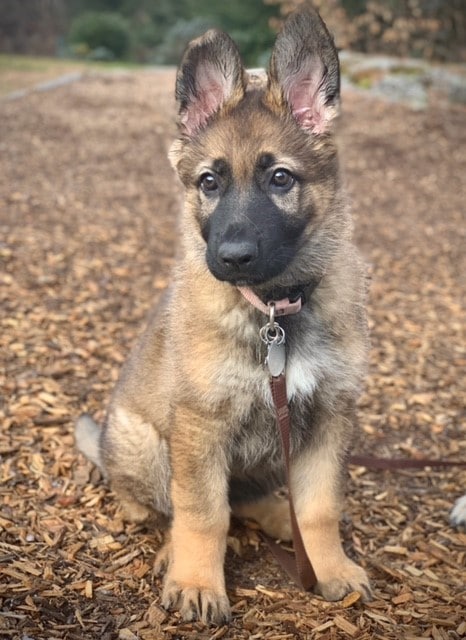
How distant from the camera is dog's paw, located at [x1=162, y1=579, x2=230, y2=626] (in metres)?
3.01

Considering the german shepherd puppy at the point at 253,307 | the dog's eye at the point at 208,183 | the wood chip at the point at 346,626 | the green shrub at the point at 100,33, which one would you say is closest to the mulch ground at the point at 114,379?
the wood chip at the point at 346,626

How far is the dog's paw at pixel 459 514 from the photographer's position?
3.80m

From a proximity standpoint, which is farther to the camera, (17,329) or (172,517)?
(17,329)

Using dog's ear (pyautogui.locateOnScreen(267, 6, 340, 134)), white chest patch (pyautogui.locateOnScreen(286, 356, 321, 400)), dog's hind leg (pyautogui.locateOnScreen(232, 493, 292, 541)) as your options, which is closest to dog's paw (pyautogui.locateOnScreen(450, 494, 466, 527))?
dog's hind leg (pyautogui.locateOnScreen(232, 493, 292, 541))

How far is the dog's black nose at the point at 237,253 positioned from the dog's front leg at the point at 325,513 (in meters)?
0.82

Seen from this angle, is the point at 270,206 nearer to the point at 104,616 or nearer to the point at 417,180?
the point at 104,616

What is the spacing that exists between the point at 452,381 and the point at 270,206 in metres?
3.04

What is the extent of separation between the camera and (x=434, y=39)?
16.0 m

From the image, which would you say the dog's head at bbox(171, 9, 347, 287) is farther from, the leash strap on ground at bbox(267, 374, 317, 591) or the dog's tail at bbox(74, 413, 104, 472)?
the dog's tail at bbox(74, 413, 104, 472)

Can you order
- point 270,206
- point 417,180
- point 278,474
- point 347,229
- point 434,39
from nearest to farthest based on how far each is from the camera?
point 270,206
point 347,229
point 278,474
point 417,180
point 434,39

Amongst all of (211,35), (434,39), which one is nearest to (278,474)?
(211,35)

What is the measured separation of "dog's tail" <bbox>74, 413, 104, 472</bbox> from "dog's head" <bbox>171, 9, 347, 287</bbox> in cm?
132

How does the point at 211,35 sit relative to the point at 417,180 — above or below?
above

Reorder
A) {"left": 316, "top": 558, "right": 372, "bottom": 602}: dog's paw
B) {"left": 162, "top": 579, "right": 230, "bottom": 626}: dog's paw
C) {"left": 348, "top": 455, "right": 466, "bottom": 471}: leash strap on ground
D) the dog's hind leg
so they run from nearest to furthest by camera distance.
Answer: {"left": 162, "top": 579, "right": 230, "bottom": 626}: dog's paw < {"left": 316, "top": 558, "right": 372, "bottom": 602}: dog's paw < the dog's hind leg < {"left": 348, "top": 455, "right": 466, "bottom": 471}: leash strap on ground
